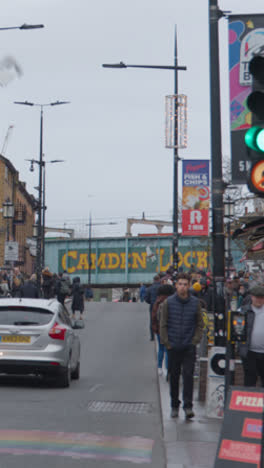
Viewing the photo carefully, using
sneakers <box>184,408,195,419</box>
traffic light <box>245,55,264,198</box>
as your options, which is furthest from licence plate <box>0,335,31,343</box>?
traffic light <box>245,55,264,198</box>

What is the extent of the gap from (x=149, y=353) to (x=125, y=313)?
18.7m

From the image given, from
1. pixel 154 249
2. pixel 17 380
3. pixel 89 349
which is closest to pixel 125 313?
pixel 89 349

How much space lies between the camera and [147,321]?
36.8 metres

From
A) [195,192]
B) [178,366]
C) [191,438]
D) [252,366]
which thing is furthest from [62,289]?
[191,438]

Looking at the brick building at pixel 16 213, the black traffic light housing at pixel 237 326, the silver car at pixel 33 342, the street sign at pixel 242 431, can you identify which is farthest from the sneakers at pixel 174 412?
the brick building at pixel 16 213

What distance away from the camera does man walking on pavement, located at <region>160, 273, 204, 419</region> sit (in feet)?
38.4

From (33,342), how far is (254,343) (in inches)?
209

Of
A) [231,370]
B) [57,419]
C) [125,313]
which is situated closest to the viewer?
[231,370]

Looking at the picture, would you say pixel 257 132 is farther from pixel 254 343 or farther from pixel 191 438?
pixel 254 343

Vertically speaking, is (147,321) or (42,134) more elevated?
(42,134)

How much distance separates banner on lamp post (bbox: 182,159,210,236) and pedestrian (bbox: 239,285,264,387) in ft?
50.4

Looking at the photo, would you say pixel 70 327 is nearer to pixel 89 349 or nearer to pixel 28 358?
pixel 28 358

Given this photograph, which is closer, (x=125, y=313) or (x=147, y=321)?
Answer: (x=147, y=321)

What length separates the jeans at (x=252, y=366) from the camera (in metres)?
10.8
